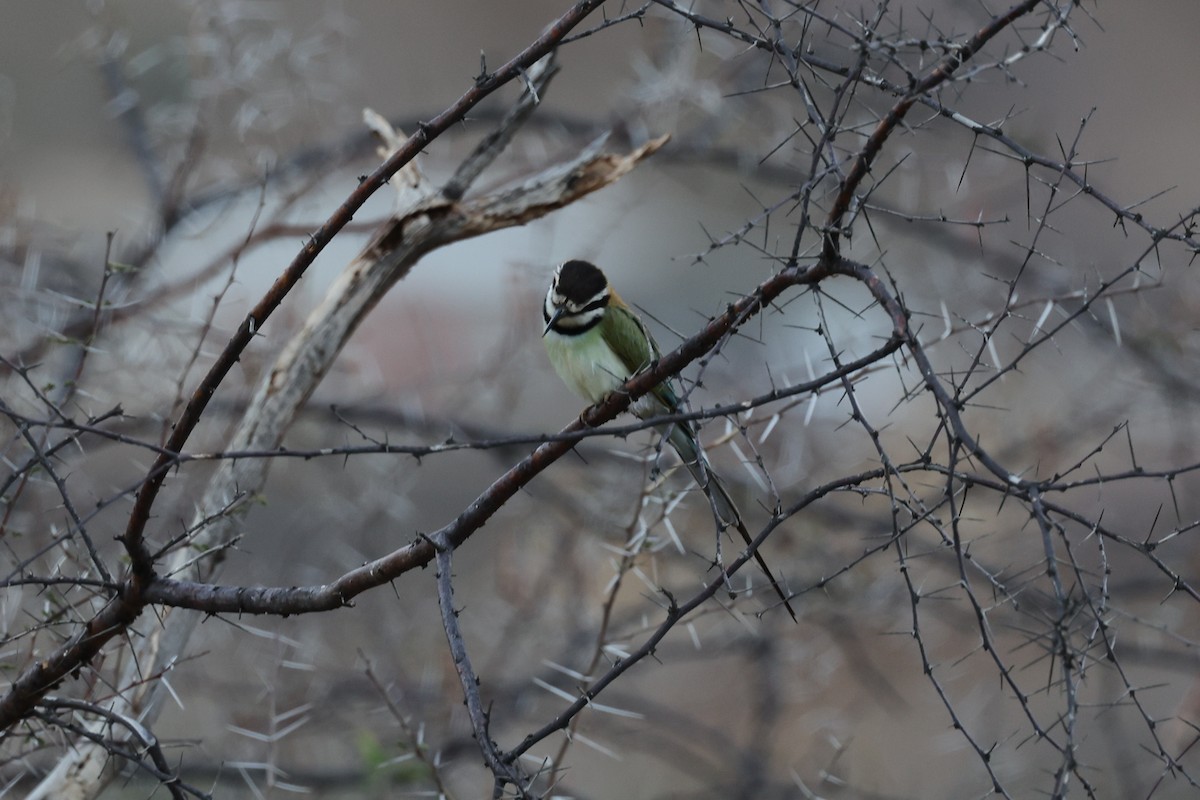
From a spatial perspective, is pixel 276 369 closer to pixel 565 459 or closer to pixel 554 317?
pixel 554 317

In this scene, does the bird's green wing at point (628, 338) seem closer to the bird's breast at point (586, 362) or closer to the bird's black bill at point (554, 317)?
the bird's breast at point (586, 362)

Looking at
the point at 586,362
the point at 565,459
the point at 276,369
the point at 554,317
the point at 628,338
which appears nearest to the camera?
the point at 276,369

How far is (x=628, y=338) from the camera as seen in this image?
419 centimetres

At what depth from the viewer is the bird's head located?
4.09m

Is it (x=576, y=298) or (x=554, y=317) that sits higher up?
(x=576, y=298)

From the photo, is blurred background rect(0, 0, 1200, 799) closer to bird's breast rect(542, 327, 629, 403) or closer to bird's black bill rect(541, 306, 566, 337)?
bird's breast rect(542, 327, 629, 403)

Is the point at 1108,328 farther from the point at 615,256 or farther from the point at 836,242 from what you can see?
the point at 615,256

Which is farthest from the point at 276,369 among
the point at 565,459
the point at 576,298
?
the point at 565,459

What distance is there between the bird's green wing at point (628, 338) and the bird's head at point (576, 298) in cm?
4

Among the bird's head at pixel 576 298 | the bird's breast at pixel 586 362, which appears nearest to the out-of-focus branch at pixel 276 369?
the bird's head at pixel 576 298

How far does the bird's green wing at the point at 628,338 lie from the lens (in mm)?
4160

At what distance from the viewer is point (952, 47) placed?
2.12 m

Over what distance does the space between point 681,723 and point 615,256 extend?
6600 mm

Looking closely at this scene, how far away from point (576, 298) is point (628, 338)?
0.79ft
